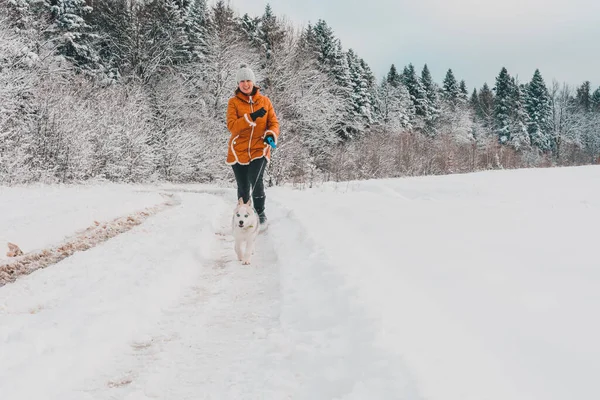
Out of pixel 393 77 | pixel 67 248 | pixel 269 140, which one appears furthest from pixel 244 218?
pixel 393 77

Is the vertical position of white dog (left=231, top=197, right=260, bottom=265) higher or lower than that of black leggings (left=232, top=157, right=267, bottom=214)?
lower

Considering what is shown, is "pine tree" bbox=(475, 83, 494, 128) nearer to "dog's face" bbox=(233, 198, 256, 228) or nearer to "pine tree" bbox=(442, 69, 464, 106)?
"pine tree" bbox=(442, 69, 464, 106)

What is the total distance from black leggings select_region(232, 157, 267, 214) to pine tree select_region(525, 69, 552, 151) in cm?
6399

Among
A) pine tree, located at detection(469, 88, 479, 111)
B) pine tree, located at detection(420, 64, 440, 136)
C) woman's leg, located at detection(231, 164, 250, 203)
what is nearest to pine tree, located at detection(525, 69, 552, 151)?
pine tree, located at detection(469, 88, 479, 111)

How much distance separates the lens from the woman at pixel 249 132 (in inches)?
241

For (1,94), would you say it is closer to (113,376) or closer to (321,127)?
(113,376)

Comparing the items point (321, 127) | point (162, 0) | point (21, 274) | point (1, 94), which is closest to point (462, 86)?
point (321, 127)

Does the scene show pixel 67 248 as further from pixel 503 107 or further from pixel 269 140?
pixel 503 107

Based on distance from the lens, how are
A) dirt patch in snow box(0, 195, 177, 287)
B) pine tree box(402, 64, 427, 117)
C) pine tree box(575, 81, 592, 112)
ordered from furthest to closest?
pine tree box(575, 81, 592, 112) < pine tree box(402, 64, 427, 117) < dirt patch in snow box(0, 195, 177, 287)

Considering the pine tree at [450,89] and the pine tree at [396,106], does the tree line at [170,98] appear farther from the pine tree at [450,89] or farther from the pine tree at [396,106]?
the pine tree at [450,89]

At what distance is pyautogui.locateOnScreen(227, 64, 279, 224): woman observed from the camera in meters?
6.13

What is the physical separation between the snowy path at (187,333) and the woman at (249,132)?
1958 mm

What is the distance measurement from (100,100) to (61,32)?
8.25 metres

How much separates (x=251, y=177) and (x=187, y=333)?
3622 millimetres
